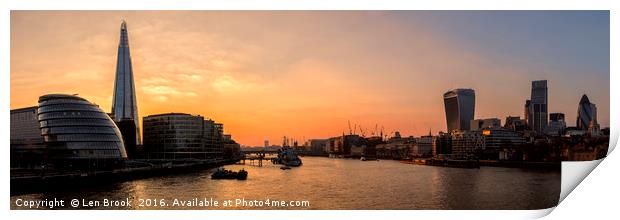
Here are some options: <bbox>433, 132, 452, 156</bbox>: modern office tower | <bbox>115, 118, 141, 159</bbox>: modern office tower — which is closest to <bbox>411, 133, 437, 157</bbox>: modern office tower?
<bbox>433, 132, 452, 156</bbox>: modern office tower

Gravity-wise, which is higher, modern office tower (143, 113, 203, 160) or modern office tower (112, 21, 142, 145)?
modern office tower (112, 21, 142, 145)

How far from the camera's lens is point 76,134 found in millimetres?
21078

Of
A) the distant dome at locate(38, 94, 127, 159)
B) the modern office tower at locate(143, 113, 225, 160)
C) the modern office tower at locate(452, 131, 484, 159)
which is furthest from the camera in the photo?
the modern office tower at locate(452, 131, 484, 159)

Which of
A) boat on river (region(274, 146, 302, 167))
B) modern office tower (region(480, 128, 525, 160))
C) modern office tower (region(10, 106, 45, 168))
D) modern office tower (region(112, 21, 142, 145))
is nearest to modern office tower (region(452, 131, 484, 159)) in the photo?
modern office tower (region(480, 128, 525, 160))

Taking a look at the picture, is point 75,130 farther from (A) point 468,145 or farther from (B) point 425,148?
(B) point 425,148

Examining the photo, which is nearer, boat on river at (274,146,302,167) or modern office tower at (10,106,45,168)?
modern office tower at (10,106,45,168)

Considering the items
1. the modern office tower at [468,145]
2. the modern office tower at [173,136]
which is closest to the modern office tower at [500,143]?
the modern office tower at [468,145]

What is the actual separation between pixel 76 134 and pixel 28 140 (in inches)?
88.1

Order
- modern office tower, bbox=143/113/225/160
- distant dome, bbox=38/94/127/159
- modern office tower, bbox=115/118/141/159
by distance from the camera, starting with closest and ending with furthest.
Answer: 1. distant dome, bbox=38/94/127/159
2. modern office tower, bbox=143/113/225/160
3. modern office tower, bbox=115/118/141/159

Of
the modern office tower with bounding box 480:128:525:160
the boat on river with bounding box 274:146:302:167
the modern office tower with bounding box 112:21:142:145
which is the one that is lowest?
the boat on river with bounding box 274:146:302:167

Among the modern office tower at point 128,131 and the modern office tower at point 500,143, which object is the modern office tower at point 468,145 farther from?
the modern office tower at point 128,131

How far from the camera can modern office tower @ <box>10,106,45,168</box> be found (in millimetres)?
17000

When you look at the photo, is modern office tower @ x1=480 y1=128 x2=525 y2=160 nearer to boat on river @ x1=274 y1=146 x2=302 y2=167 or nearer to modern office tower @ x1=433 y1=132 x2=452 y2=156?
modern office tower @ x1=433 y1=132 x2=452 y2=156

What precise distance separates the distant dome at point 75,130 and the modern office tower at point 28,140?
0.47 metres
